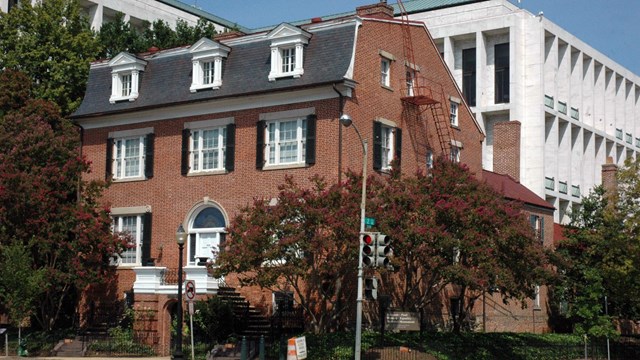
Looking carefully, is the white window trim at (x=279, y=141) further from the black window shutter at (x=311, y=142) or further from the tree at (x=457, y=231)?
the tree at (x=457, y=231)

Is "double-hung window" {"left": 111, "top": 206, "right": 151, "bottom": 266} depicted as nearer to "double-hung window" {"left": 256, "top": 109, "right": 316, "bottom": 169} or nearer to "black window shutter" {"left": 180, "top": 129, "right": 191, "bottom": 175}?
Answer: "black window shutter" {"left": 180, "top": 129, "right": 191, "bottom": 175}

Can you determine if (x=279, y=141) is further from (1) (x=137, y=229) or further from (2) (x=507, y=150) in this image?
(2) (x=507, y=150)

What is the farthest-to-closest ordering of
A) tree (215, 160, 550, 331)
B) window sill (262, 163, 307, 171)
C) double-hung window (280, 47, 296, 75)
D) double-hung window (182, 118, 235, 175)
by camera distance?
1. double-hung window (182, 118, 235, 175)
2. double-hung window (280, 47, 296, 75)
3. window sill (262, 163, 307, 171)
4. tree (215, 160, 550, 331)

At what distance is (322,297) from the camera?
3656 cm

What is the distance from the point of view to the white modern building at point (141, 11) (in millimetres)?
78938

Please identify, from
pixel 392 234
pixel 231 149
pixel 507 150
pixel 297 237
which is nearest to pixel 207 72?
pixel 231 149

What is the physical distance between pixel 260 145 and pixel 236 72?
3.82 metres

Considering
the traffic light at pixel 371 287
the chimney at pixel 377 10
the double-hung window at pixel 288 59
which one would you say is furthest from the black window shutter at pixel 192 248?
the traffic light at pixel 371 287

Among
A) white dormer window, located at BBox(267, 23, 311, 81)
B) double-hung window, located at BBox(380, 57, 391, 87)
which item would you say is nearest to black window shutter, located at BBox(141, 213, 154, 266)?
white dormer window, located at BBox(267, 23, 311, 81)

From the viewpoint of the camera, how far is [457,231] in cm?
3416

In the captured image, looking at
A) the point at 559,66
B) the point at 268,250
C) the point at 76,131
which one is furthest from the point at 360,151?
the point at 559,66

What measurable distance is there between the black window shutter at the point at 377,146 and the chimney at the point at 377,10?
5.35 m

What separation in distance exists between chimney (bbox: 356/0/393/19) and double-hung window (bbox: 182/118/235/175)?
780 centimetres

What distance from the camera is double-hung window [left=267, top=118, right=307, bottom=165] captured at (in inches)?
1497
